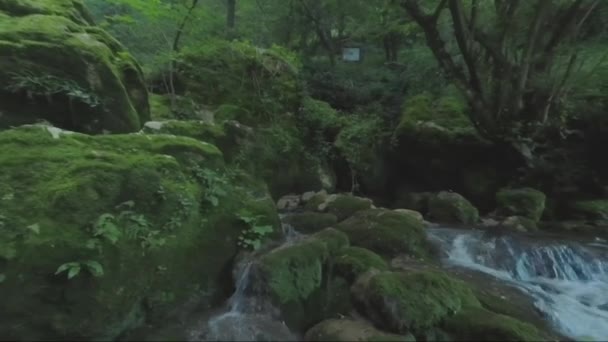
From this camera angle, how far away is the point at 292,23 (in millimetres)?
17375

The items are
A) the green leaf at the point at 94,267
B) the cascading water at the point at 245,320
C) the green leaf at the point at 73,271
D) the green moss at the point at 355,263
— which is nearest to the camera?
the green leaf at the point at 73,271

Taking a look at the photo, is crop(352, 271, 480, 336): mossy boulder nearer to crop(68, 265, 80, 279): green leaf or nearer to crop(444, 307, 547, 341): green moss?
crop(444, 307, 547, 341): green moss

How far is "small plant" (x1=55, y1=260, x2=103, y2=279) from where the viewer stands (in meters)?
3.96

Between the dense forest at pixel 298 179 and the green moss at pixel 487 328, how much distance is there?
2 centimetres

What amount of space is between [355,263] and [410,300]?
1081 millimetres

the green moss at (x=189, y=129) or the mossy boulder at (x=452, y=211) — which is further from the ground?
the green moss at (x=189, y=129)

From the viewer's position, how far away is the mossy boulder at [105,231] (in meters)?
3.99

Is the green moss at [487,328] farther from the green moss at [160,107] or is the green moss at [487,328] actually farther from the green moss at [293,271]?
the green moss at [160,107]

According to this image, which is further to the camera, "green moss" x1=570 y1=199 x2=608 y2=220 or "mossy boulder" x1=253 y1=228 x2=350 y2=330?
"green moss" x1=570 y1=199 x2=608 y2=220

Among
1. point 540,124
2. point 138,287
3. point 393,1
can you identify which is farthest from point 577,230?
point 138,287

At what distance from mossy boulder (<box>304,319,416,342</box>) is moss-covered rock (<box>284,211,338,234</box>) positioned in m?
3.14

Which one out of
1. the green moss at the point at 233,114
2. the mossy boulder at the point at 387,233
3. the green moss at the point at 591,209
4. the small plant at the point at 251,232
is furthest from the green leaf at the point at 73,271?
the green moss at the point at 591,209

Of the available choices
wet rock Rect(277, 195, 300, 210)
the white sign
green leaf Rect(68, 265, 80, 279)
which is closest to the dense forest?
green leaf Rect(68, 265, 80, 279)

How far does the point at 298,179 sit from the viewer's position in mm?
11953
